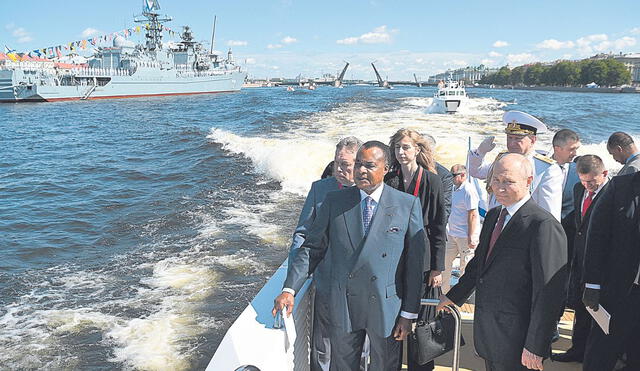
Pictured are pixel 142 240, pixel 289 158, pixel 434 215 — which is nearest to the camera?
pixel 434 215

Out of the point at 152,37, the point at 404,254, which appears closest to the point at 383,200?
the point at 404,254

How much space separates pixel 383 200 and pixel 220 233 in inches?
263

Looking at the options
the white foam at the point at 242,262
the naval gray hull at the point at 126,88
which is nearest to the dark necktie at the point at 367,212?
the white foam at the point at 242,262

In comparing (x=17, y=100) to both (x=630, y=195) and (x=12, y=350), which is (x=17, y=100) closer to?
(x=12, y=350)

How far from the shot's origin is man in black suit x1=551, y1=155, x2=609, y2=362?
3016 millimetres

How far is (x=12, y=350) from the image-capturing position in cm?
491

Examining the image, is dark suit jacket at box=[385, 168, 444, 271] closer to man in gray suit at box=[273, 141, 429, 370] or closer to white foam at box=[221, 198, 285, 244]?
man in gray suit at box=[273, 141, 429, 370]

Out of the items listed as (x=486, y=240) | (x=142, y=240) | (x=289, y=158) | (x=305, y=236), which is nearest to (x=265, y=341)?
(x=305, y=236)

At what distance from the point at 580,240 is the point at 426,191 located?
115 cm

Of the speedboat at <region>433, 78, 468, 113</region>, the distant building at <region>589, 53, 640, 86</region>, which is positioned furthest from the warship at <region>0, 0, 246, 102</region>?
the distant building at <region>589, 53, 640, 86</region>

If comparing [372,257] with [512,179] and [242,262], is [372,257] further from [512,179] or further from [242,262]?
[242,262]

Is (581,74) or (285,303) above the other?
(581,74)

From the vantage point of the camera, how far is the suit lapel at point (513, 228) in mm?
2072

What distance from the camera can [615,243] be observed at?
235 centimetres
